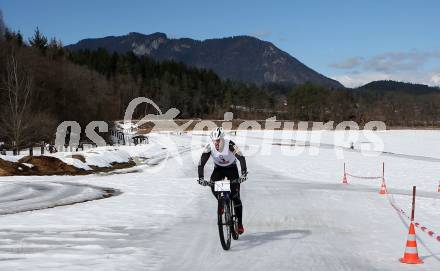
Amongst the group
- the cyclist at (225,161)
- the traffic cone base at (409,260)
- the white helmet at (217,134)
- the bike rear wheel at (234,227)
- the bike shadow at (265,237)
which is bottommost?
the bike shadow at (265,237)

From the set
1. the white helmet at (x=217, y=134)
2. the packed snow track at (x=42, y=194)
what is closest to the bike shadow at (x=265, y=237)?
the white helmet at (x=217, y=134)

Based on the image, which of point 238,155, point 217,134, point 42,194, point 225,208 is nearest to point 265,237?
point 225,208

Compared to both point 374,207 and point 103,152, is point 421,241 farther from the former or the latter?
point 103,152

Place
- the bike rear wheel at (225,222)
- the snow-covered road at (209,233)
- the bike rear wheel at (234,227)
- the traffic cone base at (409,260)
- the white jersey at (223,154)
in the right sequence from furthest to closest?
the bike rear wheel at (234,227) < the white jersey at (223,154) < the bike rear wheel at (225,222) < the traffic cone base at (409,260) < the snow-covered road at (209,233)

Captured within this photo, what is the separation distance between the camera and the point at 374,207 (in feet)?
50.7

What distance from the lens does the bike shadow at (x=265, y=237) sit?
31.5 ft

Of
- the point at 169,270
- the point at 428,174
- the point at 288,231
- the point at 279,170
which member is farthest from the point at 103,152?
the point at 169,270

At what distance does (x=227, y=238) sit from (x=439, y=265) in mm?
3675

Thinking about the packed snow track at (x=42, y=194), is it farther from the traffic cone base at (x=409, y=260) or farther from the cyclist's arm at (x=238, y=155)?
the traffic cone base at (x=409, y=260)

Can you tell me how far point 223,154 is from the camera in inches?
360

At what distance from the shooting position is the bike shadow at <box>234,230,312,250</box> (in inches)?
378

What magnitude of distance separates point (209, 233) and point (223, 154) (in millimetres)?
2489

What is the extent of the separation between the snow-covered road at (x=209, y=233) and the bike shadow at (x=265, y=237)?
21 millimetres

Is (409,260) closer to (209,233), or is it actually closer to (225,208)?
(225,208)
